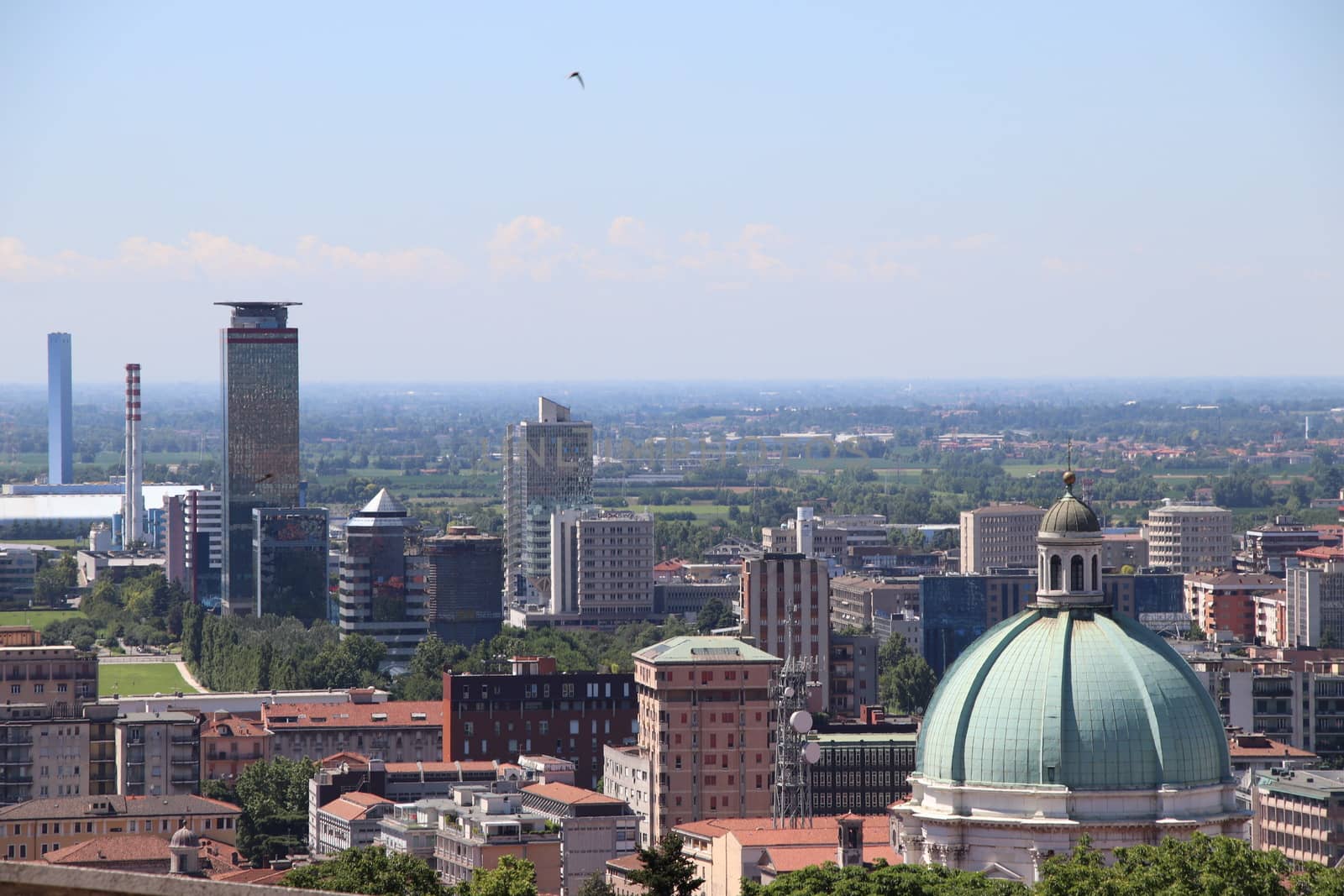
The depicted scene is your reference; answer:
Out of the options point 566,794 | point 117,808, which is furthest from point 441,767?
point 566,794

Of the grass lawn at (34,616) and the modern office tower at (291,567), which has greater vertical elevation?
the modern office tower at (291,567)

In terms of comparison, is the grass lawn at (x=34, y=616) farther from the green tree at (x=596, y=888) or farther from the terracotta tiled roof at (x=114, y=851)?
the green tree at (x=596, y=888)

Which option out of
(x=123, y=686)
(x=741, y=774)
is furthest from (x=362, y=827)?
(x=123, y=686)

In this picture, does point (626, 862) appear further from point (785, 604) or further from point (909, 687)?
point (909, 687)

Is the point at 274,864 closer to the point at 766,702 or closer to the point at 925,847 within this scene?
the point at 766,702

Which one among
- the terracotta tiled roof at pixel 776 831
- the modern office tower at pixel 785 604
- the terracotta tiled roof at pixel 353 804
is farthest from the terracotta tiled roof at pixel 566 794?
the modern office tower at pixel 785 604

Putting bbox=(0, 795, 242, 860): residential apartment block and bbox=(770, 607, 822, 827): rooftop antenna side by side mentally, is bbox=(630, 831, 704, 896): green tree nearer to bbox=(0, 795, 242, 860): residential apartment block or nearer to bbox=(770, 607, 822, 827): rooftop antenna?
bbox=(770, 607, 822, 827): rooftop antenna
